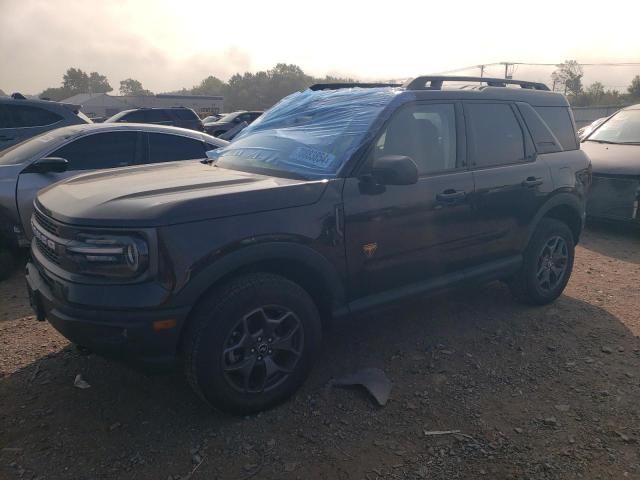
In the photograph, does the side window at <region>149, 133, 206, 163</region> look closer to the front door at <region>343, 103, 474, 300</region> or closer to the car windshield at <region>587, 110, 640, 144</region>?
the front door at <region>343, 103, 474, 300</region>

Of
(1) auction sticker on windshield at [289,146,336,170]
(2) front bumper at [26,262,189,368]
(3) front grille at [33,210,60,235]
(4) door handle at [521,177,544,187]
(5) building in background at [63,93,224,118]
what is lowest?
(2) front bumper at [26,262,189,368]

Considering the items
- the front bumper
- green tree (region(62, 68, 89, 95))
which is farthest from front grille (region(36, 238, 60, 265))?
green tree (region(62, 68, 89, 95))

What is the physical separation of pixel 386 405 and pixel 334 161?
60.7 inches

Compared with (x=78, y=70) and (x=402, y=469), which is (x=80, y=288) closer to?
(x=402, y=469)

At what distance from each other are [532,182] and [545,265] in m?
0.83

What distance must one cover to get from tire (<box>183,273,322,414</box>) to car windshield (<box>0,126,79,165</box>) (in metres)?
3.78

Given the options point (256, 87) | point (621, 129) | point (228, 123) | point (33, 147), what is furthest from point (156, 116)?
point (256, 87)

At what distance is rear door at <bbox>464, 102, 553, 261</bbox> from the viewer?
3.70m

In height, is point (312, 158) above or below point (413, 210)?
above

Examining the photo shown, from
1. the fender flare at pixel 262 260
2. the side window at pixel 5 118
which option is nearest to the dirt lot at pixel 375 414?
the fender flare at pixel 262 260

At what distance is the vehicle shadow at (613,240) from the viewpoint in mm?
6066

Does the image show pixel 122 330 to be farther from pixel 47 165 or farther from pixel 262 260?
pixel 47 165

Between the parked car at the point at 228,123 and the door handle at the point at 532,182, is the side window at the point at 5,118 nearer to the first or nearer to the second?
the door handle at the point at 532,182

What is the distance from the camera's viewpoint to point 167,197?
8.41ft
